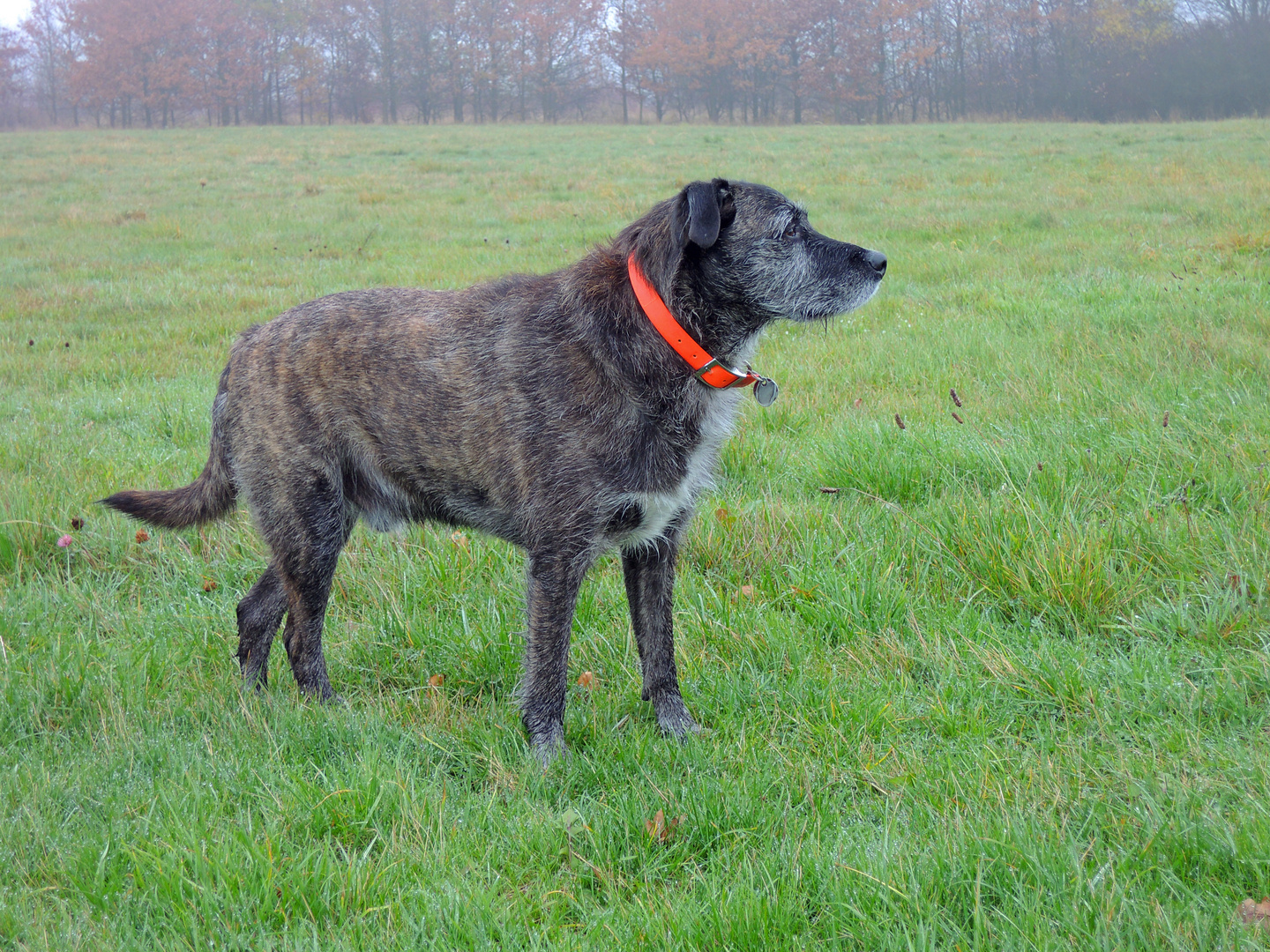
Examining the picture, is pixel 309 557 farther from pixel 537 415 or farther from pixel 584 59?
pixel 584 59

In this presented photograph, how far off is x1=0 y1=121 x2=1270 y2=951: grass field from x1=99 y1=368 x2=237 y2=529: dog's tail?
1.66 ft

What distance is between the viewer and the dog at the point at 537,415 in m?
3.10

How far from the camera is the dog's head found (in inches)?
126

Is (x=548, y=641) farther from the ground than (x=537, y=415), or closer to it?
closer to it

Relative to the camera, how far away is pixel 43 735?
3.06 meters

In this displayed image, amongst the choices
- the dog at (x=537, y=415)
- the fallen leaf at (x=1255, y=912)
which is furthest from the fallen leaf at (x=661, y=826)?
the fallen leaf at (x=1255, y=912)

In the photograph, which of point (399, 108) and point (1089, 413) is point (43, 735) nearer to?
point (1089, 413)

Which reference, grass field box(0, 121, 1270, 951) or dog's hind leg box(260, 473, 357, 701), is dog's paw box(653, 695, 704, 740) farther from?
dog's hind leg box(260, 473, 357, 701)

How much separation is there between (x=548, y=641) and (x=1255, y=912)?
2.09m

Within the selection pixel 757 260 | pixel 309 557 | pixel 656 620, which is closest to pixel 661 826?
pixel 656 620

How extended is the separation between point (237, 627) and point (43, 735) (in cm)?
84

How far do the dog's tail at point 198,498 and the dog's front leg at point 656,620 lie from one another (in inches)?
66.7

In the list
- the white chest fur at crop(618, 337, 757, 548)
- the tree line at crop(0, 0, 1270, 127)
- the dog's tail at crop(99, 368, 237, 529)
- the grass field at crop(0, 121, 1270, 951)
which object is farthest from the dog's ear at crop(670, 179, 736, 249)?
the tree line at crop(0, 0, 1270, 127)

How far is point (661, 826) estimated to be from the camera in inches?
101
